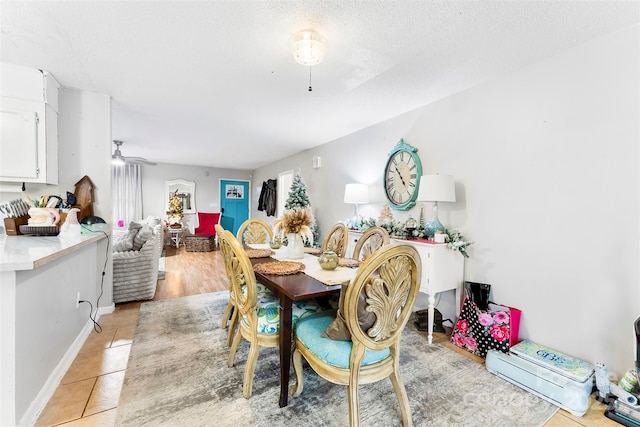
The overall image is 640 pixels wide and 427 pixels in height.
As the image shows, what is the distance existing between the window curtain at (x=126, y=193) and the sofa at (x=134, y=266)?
13.5ft

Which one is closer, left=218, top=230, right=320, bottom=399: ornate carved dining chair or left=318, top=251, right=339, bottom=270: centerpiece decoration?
left=218, top=230, right=320, bottom=399: ornate carved dining chair

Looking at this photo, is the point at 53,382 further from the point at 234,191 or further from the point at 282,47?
the point at 234,191

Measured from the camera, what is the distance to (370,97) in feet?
9.05

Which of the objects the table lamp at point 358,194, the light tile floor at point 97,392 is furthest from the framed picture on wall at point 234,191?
the light tile floor at point 97,392

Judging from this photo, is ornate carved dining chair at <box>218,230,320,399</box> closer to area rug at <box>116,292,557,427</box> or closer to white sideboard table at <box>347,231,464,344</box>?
area rug at <box>116,292,557,427</box>

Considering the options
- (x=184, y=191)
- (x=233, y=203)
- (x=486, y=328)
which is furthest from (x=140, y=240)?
(x=233, y=203)

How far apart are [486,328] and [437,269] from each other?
21.5 inches

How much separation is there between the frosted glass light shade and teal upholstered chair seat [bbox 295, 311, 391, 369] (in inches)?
63.9

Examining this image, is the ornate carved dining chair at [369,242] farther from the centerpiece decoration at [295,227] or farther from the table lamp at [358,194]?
the table lamp at [358,194]

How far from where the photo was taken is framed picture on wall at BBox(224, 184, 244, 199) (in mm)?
8248

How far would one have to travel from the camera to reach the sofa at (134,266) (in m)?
3.06

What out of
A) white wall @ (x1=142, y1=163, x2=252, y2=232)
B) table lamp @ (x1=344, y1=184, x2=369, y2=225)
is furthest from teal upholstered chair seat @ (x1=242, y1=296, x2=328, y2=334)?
white wall @ (x1=142, y1=163, x2=252, y2=232)

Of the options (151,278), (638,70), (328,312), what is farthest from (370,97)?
(151,278)

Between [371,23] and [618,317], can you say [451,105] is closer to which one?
[371,23]
